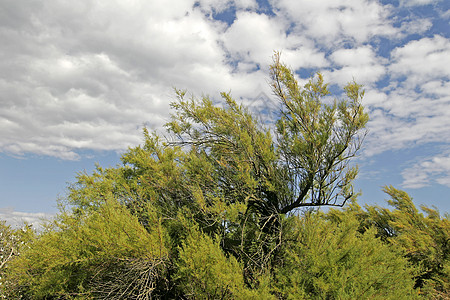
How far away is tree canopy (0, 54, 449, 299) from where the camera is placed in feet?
21.5

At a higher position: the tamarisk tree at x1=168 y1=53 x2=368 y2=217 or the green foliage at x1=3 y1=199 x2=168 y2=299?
the tamarisk tree at x1=168 y1=53 x2=368 y2=217

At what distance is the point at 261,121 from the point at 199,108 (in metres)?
2.14

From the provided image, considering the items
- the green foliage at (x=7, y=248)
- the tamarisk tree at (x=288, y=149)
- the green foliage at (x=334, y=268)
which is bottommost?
the green foliage at (x=7, y=248)

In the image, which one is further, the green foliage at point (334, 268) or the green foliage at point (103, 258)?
the green foliage at point (103, 258)

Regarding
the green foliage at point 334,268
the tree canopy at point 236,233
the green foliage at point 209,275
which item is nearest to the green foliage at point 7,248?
the tree canopy at point 236,233

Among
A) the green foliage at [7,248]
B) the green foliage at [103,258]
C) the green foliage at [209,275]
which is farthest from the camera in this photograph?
the green foliage at [7,248]

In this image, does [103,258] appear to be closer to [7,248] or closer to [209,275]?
[209,275]

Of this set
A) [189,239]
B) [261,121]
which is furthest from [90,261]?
[261,121]

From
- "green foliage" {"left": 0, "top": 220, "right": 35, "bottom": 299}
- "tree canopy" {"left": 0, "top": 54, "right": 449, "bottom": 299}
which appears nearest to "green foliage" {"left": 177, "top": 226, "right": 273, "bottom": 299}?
"tree canopy" {"left": 0, "top": 54, "right": 449, "bottom": 299}

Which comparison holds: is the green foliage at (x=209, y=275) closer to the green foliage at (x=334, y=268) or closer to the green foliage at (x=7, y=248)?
the green foliage at (x=334, y=268)

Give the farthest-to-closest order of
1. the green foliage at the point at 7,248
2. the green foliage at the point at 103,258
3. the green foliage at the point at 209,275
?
1. the green foliage at the point at 7,248
2. the green foliage at the point at 103,258
3. the green foliage at the point at 209,275

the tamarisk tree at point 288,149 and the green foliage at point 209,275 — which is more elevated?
the tamarisk tree at point 288,149

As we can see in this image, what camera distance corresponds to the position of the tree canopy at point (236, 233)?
6559mm

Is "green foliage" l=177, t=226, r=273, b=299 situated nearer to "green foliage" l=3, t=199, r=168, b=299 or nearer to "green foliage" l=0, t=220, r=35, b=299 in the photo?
"green foliage" l=3, t=199, r=168, b=299
